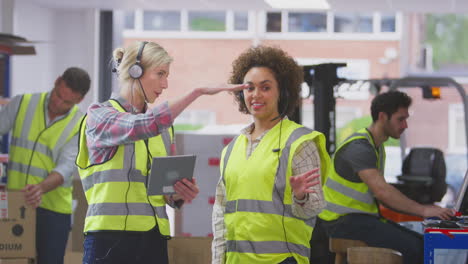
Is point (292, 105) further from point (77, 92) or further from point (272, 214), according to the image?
point (77, 92)

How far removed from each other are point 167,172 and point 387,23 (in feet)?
73.2

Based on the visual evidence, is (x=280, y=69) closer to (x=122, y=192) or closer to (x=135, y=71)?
(x=135, y=71)

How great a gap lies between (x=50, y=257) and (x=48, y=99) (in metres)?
1.06

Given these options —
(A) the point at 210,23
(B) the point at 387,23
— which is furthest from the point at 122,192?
(B) the point at 387,23

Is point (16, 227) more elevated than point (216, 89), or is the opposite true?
point (216, 89)

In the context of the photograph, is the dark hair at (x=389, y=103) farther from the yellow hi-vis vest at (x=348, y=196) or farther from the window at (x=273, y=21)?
the window at (x=273, y=21)

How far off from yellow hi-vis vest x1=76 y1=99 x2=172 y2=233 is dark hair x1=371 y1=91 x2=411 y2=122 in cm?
257

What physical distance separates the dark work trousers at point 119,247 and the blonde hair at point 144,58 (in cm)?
63

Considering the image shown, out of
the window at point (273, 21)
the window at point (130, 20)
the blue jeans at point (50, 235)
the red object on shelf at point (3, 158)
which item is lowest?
the blue jeans at point (50, 235)

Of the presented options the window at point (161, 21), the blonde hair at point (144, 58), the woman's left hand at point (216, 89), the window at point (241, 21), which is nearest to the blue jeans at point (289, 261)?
the woman's left hand at point (216, 89)

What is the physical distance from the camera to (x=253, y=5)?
31.8 feet

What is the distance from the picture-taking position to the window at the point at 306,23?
24.1m

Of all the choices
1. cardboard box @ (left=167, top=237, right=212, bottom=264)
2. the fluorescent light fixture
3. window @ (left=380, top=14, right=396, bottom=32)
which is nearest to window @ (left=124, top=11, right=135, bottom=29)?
window @ (left=380, top=14, right=396, bottom=32)

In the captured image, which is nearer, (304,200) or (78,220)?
(304,200)
